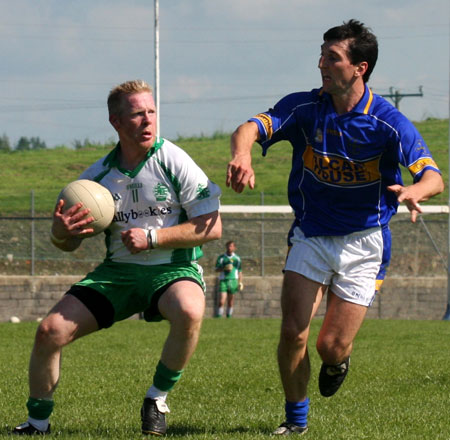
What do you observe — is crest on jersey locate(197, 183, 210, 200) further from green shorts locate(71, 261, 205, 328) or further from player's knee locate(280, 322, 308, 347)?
player's knee locate(280, 322, 308, 347)

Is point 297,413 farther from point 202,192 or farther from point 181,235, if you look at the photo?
point 202,192

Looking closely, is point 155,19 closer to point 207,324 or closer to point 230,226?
point 230,226

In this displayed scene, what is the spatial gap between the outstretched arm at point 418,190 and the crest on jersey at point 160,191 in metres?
1.40

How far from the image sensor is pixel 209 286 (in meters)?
25.2

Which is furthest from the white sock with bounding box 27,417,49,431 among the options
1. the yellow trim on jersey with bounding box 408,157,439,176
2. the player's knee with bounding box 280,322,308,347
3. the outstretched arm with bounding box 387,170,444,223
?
the yellow trim on jersey with bounding box 408,157,439,176

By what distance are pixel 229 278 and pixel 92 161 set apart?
882 inches

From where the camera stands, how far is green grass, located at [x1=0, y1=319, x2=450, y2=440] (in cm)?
615

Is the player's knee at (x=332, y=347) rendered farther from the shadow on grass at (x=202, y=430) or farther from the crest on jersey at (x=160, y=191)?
the crest on jersey at (x=160, y=191)

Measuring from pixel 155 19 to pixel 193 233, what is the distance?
23273 millimetres

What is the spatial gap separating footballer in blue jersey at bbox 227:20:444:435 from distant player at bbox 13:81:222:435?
54 cm

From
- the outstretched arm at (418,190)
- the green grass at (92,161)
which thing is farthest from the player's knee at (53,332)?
the green grass at (92,161)

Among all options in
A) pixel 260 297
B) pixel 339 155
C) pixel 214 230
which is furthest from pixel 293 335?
pixel 260 297

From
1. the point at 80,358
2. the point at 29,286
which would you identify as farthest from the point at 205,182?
the point at 29,286

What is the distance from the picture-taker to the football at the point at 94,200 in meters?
5.66
